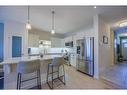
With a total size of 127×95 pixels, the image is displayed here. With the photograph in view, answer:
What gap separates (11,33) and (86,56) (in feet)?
12.0

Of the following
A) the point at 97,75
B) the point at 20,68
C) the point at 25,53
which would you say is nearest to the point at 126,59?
the point at 97,75

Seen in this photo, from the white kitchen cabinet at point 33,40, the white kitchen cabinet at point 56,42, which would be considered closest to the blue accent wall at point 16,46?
the white kitchen cabinet at point 33,40

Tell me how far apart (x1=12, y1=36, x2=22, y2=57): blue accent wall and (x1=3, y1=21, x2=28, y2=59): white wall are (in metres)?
0.14

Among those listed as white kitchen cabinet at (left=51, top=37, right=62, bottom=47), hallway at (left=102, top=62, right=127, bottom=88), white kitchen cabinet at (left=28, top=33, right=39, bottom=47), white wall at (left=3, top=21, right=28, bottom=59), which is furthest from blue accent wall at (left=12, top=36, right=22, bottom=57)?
hallway at (left=102, top=62, right=127, bottom=88)

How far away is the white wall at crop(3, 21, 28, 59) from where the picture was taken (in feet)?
15.9

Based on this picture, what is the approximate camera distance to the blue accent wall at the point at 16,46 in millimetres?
5076

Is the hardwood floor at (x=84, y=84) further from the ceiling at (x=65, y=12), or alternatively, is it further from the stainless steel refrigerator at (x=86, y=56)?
the ceiling at (x=65, y=12)

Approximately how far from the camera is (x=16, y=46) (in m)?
5.17

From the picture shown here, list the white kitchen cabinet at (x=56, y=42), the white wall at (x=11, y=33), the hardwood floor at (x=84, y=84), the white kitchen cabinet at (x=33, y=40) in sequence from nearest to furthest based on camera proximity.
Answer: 1. the hardwood floor at (x=84, y=84)
2. the white wall at (x=11, y=33)
3. the white kitchen cabinet at (x=33, y=40)
4. the white kitchen cabinet at (x=56, y=42)

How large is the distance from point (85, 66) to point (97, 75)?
0.92m

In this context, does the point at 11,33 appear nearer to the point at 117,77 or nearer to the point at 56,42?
the point at 56,42

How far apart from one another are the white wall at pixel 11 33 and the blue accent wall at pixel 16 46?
14 centimetres
